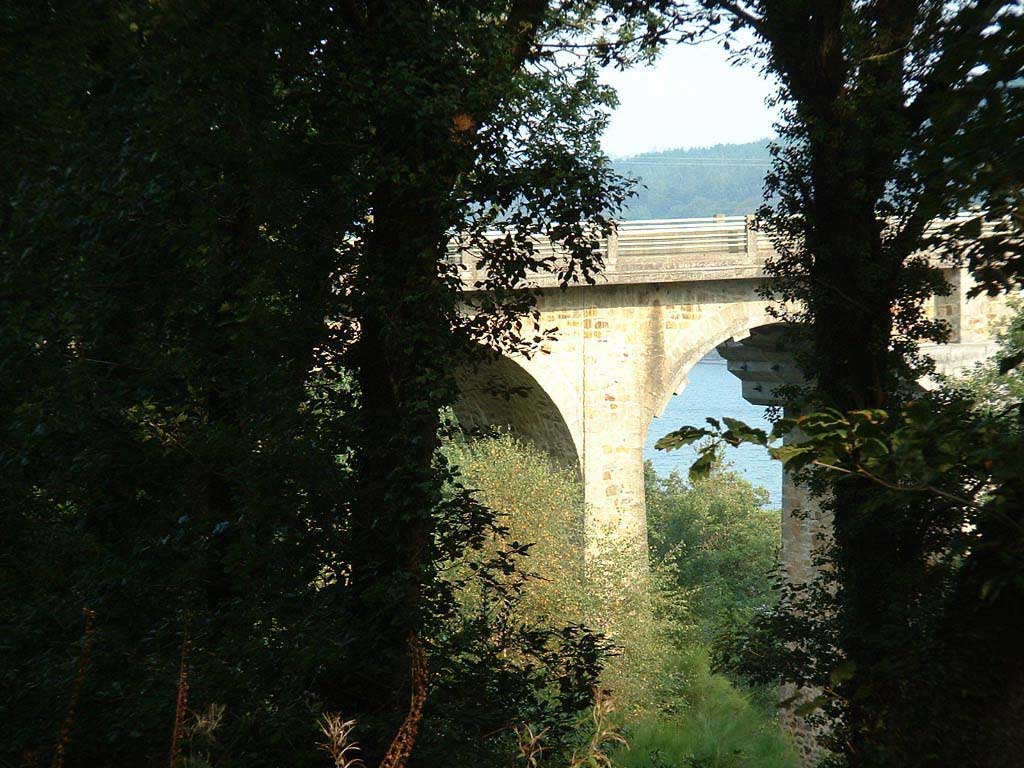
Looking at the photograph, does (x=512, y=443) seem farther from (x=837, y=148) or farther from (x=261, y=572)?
(x=261, y=572)

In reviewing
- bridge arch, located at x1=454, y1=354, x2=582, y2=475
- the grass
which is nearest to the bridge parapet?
bridge arch, located at x1=454, y1=354, x2=582, y2=475

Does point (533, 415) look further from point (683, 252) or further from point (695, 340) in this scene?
point (683, 252)

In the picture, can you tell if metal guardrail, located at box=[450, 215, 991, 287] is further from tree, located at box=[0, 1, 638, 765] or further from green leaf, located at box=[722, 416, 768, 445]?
green leaf, located at box=[722, 416, 768, 445]

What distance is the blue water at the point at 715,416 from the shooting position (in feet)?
172

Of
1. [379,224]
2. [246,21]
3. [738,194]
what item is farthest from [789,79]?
[738,194]

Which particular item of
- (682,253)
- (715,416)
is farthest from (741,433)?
(715,416)

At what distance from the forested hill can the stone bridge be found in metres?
85.6

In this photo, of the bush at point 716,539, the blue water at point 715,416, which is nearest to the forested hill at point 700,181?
the blue water at point 715,416

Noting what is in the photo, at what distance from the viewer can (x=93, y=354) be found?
16.1 ft

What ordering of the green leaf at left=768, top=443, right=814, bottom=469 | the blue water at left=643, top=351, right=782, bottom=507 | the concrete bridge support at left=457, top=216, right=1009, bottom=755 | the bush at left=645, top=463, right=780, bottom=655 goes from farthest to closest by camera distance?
the blue water at left=643, top=351, right=782, bottom=507 < the bush at left=645, top=463, right=780, bottom=655 < the concrete bridge support at left=457, top=216, right=1009, bottom=755 < the green leaf at left=768, top=443, right=814, bottom=469

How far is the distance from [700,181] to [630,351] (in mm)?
111075

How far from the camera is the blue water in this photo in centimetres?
5256

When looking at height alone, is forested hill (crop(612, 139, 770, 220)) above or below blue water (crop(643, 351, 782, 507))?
above

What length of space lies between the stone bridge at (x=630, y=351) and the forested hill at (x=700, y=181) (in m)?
85.6
